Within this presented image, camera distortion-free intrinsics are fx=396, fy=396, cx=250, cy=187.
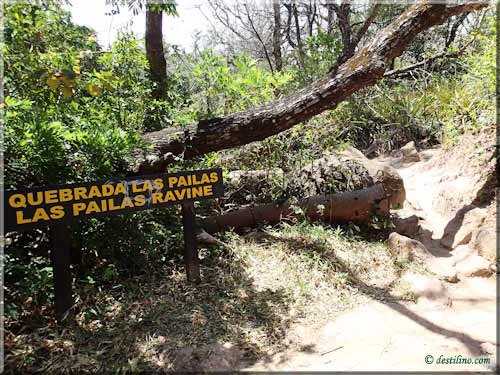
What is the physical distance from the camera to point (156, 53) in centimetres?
540

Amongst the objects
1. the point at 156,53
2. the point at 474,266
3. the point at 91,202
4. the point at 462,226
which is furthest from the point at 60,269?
the point at 462,226

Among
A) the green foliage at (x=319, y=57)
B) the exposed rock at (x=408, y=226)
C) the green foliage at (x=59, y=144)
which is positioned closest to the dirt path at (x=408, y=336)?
the exposed rock at (x=408, y=226)

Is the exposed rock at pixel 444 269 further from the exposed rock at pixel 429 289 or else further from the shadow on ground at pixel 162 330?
the shadow on ground at pixel 162 330

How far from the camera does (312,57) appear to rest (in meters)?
8.34

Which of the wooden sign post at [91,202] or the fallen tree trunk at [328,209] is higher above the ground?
the wooden sign post at [91,202]

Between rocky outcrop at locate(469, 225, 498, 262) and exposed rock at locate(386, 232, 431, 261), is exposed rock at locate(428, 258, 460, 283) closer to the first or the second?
exposed rock at locate(386, 232, 431, 261)

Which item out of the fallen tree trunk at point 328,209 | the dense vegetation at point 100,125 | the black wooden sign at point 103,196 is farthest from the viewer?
the fallen tree trunk at point 328,209

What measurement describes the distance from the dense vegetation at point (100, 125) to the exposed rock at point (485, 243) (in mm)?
1546

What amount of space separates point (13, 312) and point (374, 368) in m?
2.42

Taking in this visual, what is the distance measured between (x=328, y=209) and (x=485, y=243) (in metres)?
1.85

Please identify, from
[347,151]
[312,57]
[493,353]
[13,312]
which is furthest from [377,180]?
[13,312]

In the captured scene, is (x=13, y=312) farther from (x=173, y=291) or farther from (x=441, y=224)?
(x=441, y=224)

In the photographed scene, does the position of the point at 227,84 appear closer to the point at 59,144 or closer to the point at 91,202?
the point at 59,144

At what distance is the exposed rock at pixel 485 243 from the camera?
4441mm
